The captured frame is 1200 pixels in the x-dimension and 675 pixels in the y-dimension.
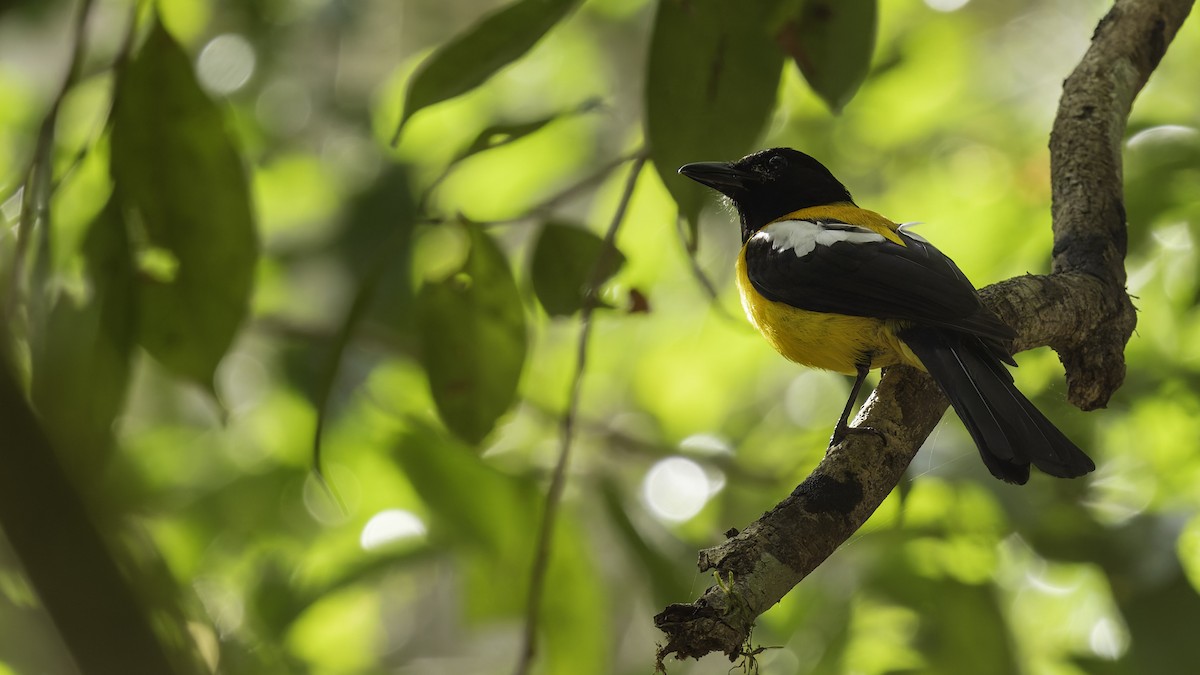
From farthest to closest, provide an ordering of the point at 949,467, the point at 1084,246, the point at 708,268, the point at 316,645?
the point at 708,268 → the point at 316,645 → the point at 949,467 → the point at 1084,246

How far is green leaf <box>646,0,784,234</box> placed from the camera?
87.4 inches

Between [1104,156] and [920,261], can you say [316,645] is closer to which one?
[920,261]

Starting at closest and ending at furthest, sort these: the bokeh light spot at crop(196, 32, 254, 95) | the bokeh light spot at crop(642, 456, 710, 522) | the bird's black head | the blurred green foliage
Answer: the blurred green foliage → the bird's black head → the bokeh light spot at crop(642, 456, 710, 522) → the bokeh light spot at crop(196, 32, 254, 95)

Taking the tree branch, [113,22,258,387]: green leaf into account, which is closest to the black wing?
the tree branch

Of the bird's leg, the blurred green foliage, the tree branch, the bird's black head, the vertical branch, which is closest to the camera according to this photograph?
the tree branch

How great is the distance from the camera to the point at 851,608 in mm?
2551

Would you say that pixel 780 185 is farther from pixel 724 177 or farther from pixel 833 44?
pixel 833 44

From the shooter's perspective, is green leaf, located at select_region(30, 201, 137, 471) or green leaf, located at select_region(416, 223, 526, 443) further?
green leaf, located at select_region(416, 223, 526, 443)

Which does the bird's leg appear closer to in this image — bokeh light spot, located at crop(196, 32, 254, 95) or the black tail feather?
the black tail feather

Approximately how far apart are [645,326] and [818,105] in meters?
1.07

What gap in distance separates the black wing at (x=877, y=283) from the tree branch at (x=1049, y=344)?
0.11 metres

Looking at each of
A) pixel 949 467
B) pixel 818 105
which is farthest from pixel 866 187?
pixel 949 467

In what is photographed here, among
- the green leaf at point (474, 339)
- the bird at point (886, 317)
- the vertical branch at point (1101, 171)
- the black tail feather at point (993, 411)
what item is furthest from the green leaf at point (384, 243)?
the vertical branch at point (1101, 171)

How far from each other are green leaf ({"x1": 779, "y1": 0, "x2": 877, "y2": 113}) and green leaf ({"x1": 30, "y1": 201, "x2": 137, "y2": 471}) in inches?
58.0
